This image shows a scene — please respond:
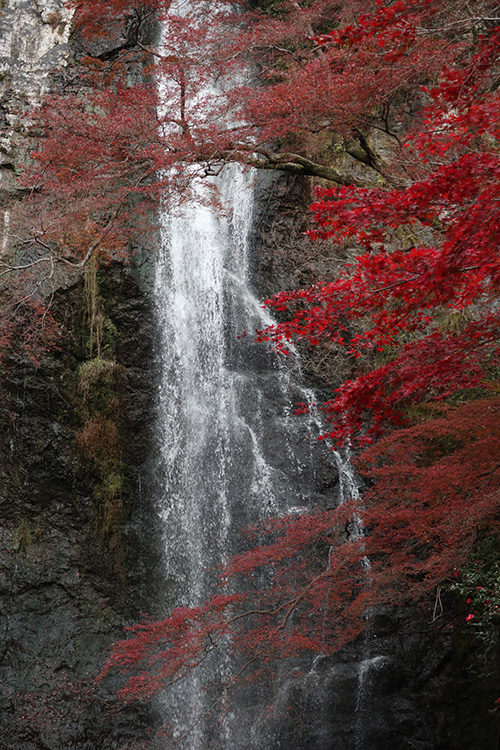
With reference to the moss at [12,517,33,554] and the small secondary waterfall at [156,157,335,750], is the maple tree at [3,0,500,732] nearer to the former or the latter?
A: the small secondary waterfall at [156,157,335,750]

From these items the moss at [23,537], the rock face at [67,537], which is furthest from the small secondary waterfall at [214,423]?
the moss at [23,537]

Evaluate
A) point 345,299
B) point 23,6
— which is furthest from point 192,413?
point 23,6

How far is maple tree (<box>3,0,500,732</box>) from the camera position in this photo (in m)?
4.71

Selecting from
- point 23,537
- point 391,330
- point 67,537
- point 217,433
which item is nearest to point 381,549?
point 391,330

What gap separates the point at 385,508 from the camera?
7.57m

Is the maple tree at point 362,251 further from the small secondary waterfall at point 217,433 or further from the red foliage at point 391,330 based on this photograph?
the small secondary waterfall at point 217,433

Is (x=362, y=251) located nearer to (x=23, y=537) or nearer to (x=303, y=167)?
(x=303, y=167)

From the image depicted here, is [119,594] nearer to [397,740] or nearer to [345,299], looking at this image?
[397,740]

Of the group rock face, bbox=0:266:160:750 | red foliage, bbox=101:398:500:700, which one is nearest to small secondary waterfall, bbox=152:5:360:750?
rock face, bbox=0:266:160:750

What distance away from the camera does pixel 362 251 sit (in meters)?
12.4

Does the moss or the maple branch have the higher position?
the maple branch

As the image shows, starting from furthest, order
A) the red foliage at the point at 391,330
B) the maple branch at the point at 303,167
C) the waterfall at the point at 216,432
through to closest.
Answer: the waterfall at the point at 216,432
the maple branch at the point at 303,167
the red foliage at the point at 391,330

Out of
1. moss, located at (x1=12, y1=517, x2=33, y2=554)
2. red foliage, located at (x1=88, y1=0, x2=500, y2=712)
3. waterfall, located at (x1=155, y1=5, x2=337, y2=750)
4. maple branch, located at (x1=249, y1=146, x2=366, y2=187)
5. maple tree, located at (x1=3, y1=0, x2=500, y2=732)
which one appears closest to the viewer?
red foliage, located at (x1=88, y1=0, x2=500, y2=712)

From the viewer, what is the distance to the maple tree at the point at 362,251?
15.5ft
